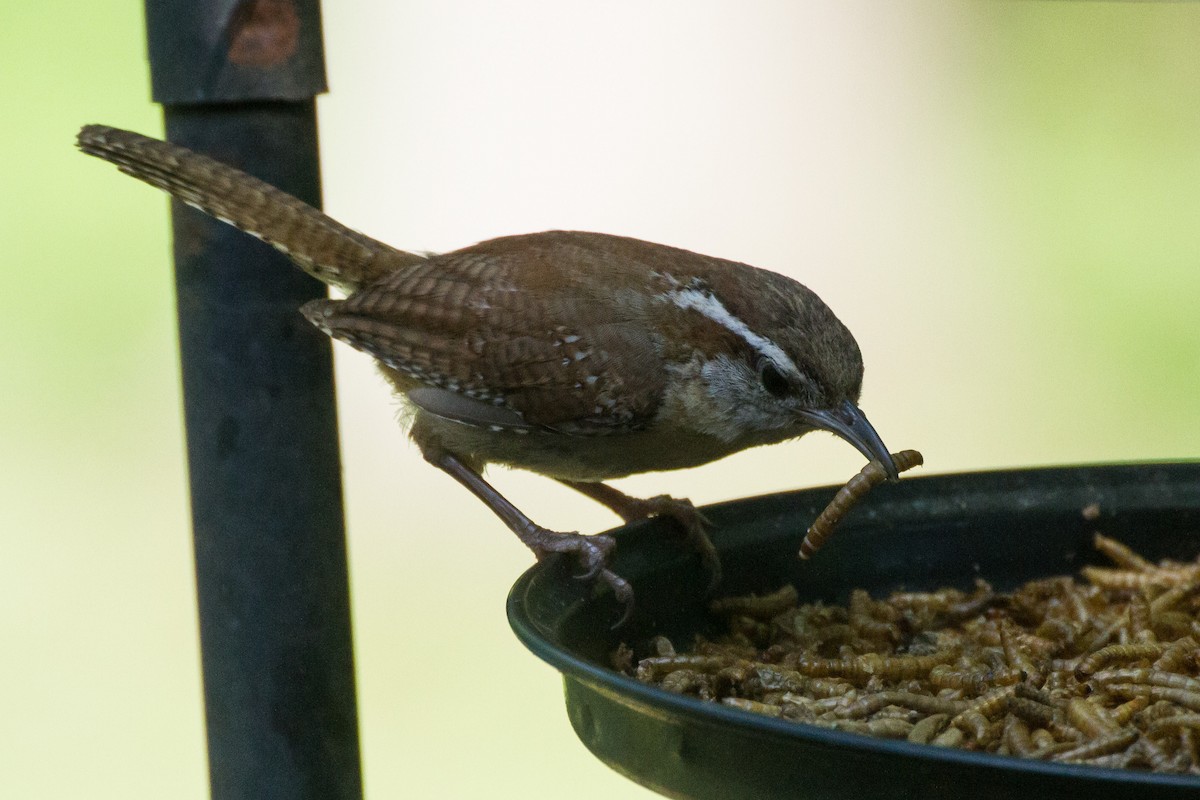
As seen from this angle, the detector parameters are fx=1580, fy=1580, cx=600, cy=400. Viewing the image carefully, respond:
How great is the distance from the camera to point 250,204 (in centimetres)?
261

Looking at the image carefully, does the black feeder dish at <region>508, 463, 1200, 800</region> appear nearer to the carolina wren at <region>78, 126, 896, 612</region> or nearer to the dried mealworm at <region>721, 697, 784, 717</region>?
the carolina wren at <region>78, 126, 896, 612</region>

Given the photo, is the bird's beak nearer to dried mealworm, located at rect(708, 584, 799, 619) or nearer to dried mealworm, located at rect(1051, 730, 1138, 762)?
dried mealworm, located at rect(708, 584, 799, 619)

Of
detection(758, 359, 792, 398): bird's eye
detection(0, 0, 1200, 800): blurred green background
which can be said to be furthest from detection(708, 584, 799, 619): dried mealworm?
detection(0, 0, 1200, 800): blurred green background

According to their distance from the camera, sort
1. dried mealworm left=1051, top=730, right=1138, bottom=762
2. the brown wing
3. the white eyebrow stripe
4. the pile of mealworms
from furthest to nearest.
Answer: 1. the brown wing
2. the white eyebrow stripe
3. the pile of mealworms
4. dried mealworm left=1051, top=730, right=1138, bottom=762

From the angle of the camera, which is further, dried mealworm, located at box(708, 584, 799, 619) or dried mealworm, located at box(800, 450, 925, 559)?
dried mealworm, located at box(708, 584, 799, 619)

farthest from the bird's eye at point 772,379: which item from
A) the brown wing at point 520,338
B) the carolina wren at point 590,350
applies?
the brown wing at point 520,338

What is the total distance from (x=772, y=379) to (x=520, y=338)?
0.53m

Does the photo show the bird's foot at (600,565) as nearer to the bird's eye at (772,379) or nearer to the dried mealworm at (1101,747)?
the bird's eye at (772,379)

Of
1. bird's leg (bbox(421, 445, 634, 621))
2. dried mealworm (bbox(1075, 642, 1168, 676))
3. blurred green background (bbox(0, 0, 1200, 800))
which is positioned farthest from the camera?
blurred green background (bbox(0, 0, 1200, 800))

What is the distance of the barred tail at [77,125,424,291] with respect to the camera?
8.27 ft

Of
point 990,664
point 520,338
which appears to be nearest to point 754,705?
Answer: point 990,664

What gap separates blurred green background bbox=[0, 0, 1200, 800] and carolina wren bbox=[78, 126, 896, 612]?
2817 mm

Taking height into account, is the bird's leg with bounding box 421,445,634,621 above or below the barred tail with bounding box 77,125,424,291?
below

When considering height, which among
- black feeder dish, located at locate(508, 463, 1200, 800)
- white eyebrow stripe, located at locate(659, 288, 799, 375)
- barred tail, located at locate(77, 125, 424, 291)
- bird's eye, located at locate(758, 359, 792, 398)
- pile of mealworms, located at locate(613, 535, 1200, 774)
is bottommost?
pile of mealworms, located at locate(613, 535, 1200, 774)
